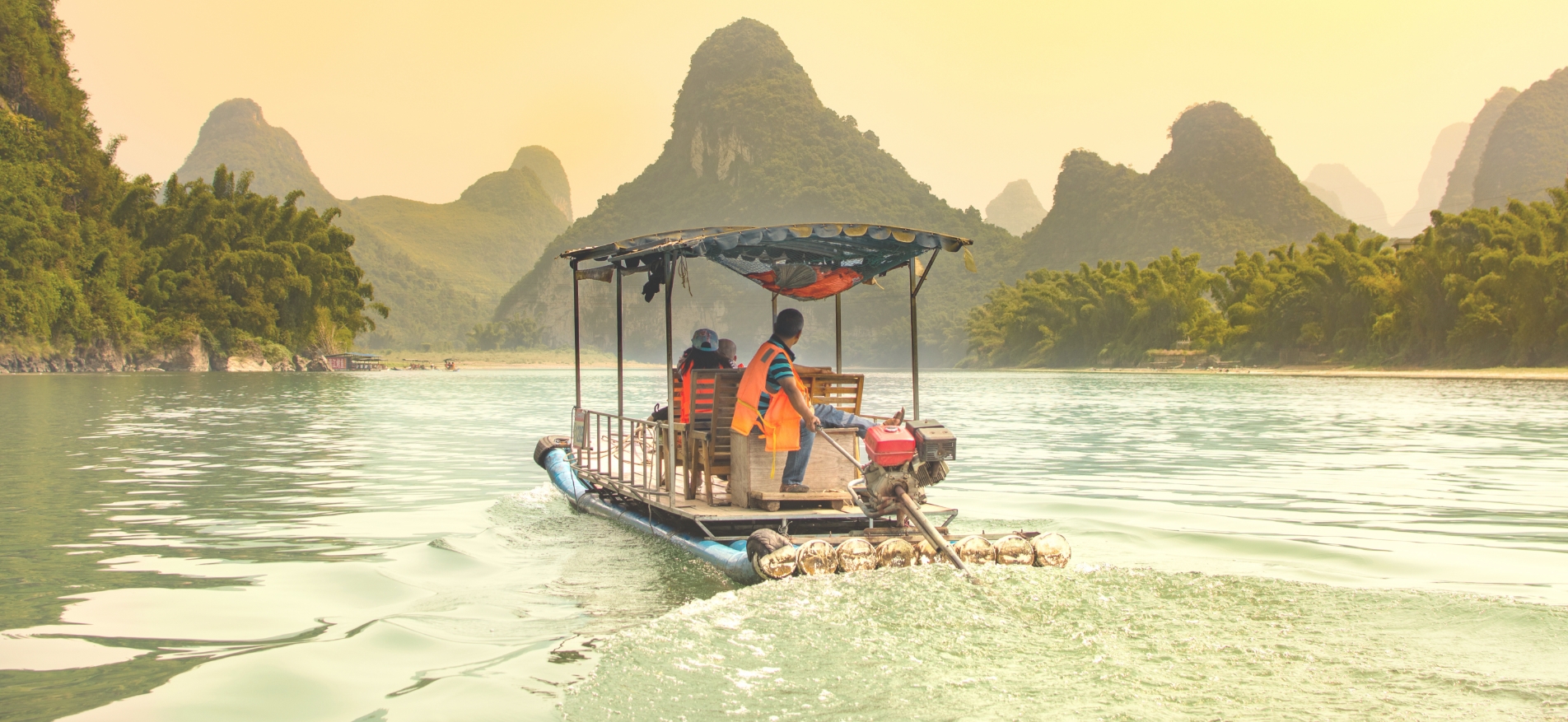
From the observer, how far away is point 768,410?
772 cm

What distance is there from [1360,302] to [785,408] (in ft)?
194

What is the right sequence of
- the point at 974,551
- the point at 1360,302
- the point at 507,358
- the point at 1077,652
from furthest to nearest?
the point at 507,358 → the point at 1360,302 → the point at 974,551 → the point at 1077,652

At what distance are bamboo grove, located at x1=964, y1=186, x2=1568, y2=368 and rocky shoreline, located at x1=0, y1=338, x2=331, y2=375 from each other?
59586 millimetres

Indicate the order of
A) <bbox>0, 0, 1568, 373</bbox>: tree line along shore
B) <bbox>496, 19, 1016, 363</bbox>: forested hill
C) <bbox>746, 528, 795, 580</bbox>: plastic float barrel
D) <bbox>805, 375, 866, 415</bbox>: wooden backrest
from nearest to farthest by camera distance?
1. <bbox>746, 528, 795, 580</bbox>: plastic float barrel
2. <bbox>805, 375, 866, 415</bbox>: wooden backrest
3. <bbox>0, 0, 1568, 373</bbox>: tree line along shore
4. <bbox>496, 19, 1016, 363</bbox>: forested hill

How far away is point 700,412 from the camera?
8703 millimetres

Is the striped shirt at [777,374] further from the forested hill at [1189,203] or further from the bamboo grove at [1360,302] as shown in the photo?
the forested hill at [1189,203]

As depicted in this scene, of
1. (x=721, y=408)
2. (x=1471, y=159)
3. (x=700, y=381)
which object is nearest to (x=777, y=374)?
(x=721, y=408)

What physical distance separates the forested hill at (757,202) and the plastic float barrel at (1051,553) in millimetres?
129474

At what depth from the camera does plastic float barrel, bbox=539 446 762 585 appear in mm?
6898

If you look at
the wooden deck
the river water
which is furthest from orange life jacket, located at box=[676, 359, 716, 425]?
the river water

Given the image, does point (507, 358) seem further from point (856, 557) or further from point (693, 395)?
point (856, 557)

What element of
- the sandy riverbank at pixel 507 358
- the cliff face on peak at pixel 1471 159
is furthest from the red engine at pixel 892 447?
the cliff face on peak at pixel 1471 159

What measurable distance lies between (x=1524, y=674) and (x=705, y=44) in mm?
204288

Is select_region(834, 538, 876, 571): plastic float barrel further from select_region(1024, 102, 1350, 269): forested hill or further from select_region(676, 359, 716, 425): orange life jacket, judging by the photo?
select_region(1024, 102, 1350, 269): forested hill
